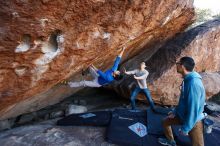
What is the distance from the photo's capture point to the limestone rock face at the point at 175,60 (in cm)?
828

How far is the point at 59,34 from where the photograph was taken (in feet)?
17.1

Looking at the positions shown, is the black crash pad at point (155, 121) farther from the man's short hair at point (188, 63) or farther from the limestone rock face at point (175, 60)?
the man's short hair at point (188, 63)

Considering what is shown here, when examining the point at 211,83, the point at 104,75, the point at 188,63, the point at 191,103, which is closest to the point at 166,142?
the point at 191,103

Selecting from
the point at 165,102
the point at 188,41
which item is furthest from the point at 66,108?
the point at 188,41

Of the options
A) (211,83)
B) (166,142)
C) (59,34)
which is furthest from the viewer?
(211,83)

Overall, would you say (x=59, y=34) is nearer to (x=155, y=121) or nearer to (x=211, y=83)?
(x=155, y=121)

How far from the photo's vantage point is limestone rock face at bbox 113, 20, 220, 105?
8281 mm

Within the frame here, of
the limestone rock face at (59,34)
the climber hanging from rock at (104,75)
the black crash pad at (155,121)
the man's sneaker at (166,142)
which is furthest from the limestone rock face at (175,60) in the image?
the man's sneaker at (166,142)

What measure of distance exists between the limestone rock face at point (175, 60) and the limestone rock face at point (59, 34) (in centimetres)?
131

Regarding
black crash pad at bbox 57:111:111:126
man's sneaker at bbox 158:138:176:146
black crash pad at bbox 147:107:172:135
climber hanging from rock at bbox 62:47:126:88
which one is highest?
climber hanging from rock at bbox 62:47:126:88

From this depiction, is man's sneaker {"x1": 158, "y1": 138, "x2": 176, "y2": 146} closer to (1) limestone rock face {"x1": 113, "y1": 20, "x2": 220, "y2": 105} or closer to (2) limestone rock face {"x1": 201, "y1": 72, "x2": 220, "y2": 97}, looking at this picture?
(1) limestone rock face {"x1": 113, "y1": 20, "x2": 220, "y2": 105}

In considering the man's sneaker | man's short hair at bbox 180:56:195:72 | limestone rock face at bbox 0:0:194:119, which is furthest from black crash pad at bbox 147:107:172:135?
man's short hair at bbox 180:56:195:72

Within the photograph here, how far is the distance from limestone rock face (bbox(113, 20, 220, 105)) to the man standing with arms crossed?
3.14 metres

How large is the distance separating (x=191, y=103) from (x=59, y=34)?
8.15ft
